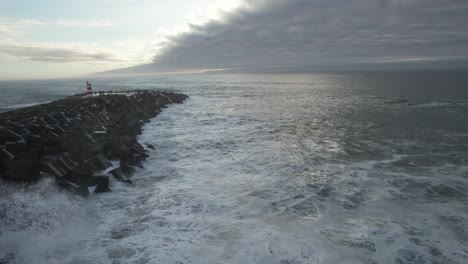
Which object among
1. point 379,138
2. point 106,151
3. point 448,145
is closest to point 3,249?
point 106,151

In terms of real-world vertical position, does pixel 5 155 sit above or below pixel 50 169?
above

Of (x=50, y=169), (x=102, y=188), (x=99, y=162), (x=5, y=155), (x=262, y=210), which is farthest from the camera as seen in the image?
→ (x=99, y=162)

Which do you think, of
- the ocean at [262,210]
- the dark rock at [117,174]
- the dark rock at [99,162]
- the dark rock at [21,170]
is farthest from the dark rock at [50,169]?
the dark rock at [117,174]

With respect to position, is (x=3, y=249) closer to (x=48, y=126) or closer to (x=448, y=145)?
(x=48, y=126)

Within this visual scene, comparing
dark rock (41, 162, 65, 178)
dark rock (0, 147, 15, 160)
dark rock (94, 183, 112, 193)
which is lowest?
dark rock (94, 183, 112, 193)

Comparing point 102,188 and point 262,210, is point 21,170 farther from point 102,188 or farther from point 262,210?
point 262,210

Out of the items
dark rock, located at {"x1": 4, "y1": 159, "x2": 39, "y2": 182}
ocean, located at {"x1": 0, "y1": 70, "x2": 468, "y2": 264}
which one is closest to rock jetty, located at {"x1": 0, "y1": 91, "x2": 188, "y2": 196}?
dark rock, located at {"x1": 4, "y1": 159, "x2": 39, "y2": 182}

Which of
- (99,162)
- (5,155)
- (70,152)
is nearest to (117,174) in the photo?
(99,162)

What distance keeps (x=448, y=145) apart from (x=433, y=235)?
402 inches

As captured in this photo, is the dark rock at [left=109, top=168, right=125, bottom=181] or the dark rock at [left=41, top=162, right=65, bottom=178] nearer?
the dark rock at [left=41, top=162, right=65, bottom=178]

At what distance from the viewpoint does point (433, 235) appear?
22.5 feet

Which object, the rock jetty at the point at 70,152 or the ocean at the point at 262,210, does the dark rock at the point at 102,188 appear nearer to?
the rock jetty at the point at 70,152

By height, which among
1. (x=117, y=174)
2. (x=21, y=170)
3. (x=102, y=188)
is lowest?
(x=102, y=188)

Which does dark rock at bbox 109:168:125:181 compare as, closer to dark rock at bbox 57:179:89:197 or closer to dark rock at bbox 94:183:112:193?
dark rock at bbox 94:183:112:193
